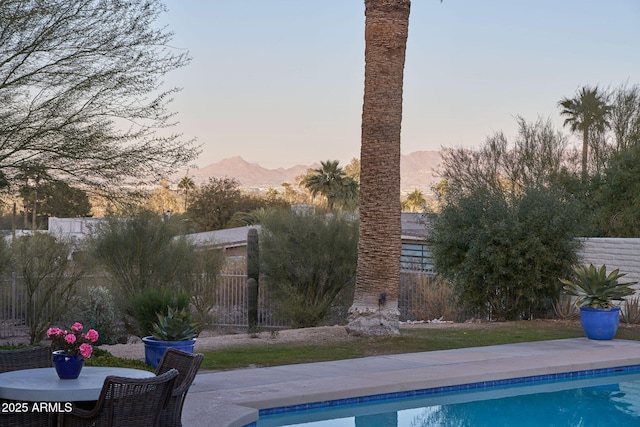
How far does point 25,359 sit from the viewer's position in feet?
28.9

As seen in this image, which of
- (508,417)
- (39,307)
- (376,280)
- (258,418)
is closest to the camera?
(258,418)

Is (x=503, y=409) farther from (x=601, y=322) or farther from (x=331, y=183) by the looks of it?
(x=331, y=183)

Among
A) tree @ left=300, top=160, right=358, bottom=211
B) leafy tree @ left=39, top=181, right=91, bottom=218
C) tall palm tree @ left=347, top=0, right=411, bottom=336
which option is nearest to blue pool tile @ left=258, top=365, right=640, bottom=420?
tall palm tree @ left=347, top=0, right=411, bottom=336

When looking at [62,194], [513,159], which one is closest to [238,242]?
[513,159]

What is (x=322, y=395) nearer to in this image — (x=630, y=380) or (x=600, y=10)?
(x=630, y=380)

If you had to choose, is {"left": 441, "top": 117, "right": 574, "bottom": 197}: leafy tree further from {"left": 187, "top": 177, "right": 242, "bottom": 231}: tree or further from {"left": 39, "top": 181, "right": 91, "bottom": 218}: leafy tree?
{"left": 39, "top": 181, "right": 91, "bottom": 218}: leafy tree

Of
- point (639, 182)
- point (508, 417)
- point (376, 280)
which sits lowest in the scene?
point (508, 417)

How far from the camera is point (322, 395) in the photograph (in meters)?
11.7

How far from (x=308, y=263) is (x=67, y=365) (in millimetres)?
19687

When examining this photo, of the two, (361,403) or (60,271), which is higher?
(60,271)

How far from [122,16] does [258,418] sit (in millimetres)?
7241

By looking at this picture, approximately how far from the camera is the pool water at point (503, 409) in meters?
11.8

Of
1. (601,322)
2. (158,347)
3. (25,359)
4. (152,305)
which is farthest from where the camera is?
(601,322)

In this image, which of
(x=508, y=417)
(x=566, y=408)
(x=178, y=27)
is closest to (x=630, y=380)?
(x=566, y=408)
